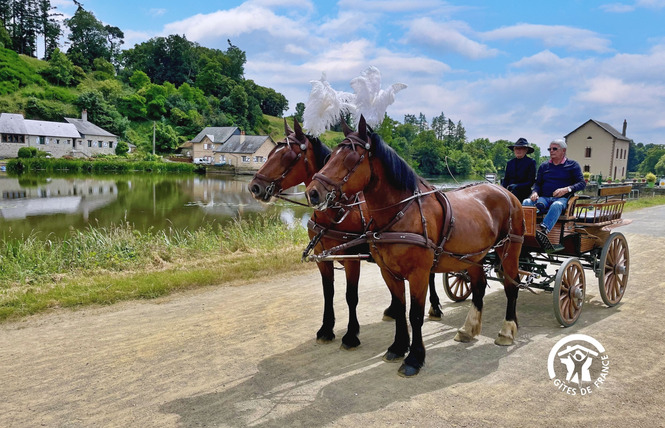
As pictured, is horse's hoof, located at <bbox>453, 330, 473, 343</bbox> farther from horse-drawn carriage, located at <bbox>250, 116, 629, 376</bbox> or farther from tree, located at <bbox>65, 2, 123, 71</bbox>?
tree, located at <bbox>65, 2, 123, 71</bbox>

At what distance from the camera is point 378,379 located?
4.53 metres

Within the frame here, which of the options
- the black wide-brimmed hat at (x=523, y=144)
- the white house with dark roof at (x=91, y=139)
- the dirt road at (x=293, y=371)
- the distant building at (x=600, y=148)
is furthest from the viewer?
the white house with dark roof at (x=91, y=139)

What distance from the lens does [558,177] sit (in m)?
6.55

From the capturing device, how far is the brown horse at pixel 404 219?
417 cm

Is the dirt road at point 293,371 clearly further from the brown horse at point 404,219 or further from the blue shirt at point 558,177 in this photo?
the blue shirt at point 558,177

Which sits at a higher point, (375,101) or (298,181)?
(375,101)

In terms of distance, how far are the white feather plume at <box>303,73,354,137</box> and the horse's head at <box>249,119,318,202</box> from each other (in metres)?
0.30

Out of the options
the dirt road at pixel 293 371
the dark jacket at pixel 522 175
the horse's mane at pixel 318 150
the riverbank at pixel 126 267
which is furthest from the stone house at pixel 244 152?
the horse's mane at pixel 318 150

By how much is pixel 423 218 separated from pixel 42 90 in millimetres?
89005

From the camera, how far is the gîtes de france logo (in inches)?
171

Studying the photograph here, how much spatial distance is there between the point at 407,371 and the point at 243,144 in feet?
220

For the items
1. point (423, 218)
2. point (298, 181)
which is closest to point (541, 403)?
point (423, 218)

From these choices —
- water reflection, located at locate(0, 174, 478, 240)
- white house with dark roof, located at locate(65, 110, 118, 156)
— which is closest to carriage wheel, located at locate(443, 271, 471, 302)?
water reflection, located at locate(0, 174, 478, 240)

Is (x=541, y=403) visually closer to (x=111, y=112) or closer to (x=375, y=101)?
(x=375, y=101)
